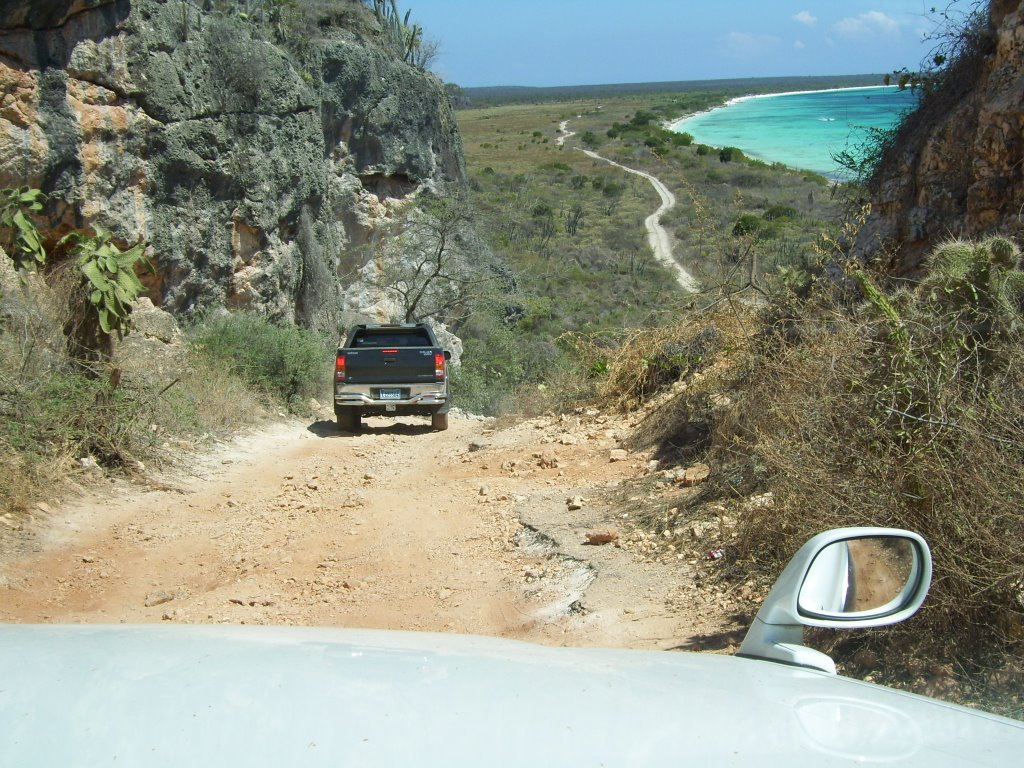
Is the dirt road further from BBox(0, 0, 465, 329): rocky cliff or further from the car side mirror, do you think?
BBox(0, 0, 465, 329): rocky cliff

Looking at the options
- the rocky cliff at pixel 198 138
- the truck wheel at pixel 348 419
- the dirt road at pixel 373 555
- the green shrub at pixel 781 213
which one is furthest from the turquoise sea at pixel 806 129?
the rocky cliff at pixel 198 138

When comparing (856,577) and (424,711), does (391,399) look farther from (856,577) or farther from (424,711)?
(424,711)

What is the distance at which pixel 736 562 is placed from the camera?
22.2ft

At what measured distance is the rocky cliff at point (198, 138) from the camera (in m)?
16.3

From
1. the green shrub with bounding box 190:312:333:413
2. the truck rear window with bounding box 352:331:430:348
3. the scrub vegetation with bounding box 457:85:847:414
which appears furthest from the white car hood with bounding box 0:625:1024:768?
the green shrub with bounding box 190:312:333:413

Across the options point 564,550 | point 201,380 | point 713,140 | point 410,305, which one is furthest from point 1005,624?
point 713,140

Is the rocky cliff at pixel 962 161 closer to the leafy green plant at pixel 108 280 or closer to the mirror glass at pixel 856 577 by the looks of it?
the mirror glass at pixel 856 577

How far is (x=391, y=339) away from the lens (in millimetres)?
16516

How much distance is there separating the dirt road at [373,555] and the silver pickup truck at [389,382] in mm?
3324

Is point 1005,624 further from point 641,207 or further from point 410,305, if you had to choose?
point 641,207

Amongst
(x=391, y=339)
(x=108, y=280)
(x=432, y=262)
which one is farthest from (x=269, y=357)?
(x=432, y=262)

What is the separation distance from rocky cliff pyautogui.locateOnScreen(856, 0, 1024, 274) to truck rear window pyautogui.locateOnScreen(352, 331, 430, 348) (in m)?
7.95

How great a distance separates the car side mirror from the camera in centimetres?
273

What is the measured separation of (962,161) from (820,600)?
7356 millimetres
